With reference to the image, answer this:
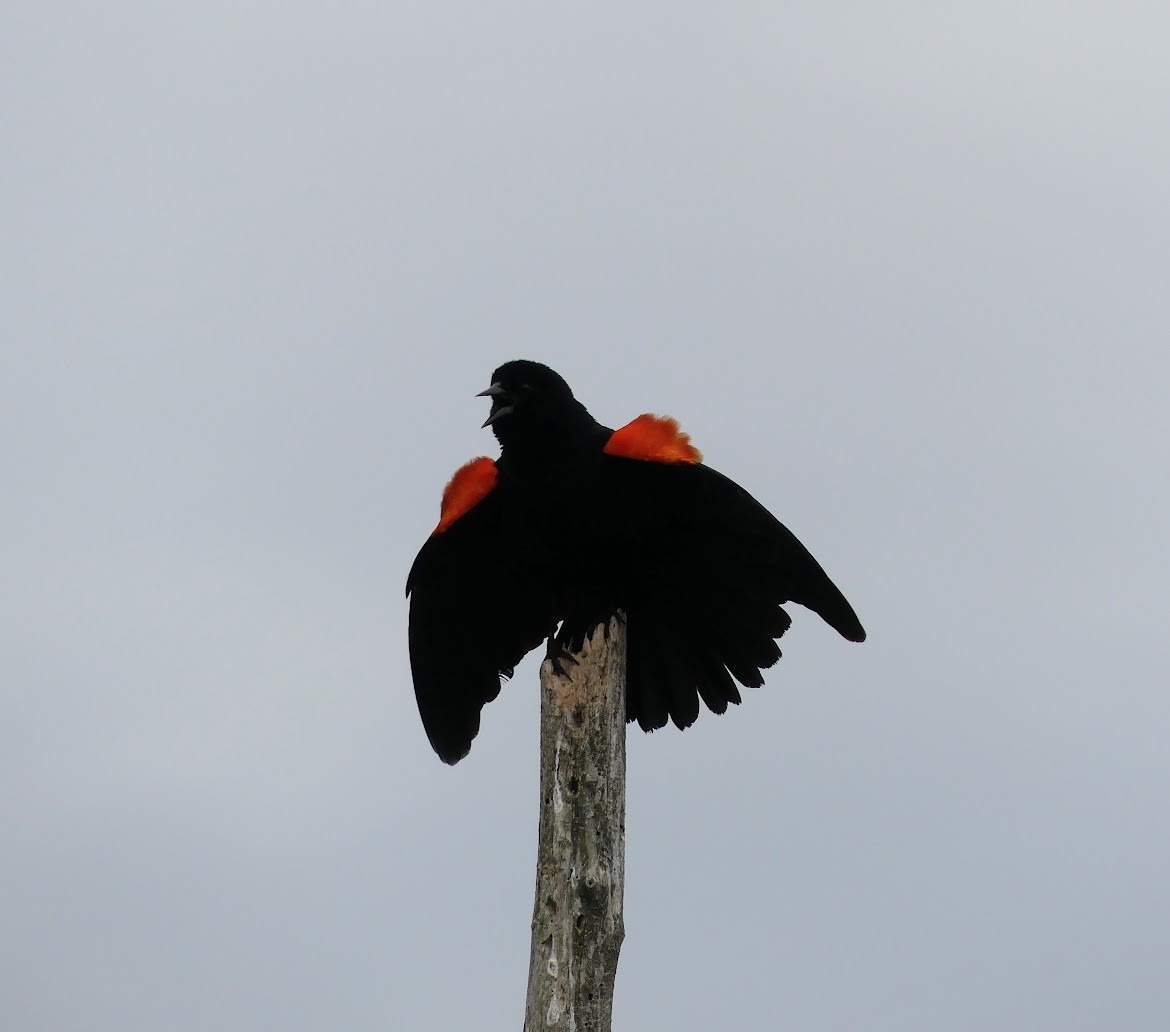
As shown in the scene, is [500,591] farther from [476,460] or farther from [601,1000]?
[601,1000]

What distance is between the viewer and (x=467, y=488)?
595 cm

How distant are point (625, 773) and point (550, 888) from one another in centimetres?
54

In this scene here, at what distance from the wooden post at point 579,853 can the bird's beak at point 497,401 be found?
105 centimetres

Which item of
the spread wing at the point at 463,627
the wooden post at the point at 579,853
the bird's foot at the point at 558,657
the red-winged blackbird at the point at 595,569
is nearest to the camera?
the wooden post at the point at 579,853

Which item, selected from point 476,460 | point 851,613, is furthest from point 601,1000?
point 476,460

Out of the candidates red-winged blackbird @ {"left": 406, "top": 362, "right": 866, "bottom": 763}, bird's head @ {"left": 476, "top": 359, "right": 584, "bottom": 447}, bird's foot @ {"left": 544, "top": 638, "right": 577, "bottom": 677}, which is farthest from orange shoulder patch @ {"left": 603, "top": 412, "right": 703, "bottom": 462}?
bird's foot @ {"left": 544, "top": 638, "right": 577, "bottom": 677}

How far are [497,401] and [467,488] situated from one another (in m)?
0.46

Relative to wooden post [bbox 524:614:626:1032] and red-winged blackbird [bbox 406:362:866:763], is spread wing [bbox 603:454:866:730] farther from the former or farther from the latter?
wooden post [bbox 524:614:626:1032]

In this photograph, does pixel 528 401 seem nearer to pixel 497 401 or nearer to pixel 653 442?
pixel 497 401

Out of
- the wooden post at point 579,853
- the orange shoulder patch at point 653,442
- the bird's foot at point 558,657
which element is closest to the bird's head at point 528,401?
the orange shoulder patch at point 653,442

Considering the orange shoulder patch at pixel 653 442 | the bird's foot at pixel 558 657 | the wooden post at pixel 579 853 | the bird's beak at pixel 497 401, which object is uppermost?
the bird's beak at pixel 497 401

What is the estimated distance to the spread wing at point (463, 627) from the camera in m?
6.18

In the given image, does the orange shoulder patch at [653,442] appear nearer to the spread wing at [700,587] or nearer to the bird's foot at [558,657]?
the spread wing at [700,587]

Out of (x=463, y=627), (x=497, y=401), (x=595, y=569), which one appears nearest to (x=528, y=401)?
(x=497, y=401)
